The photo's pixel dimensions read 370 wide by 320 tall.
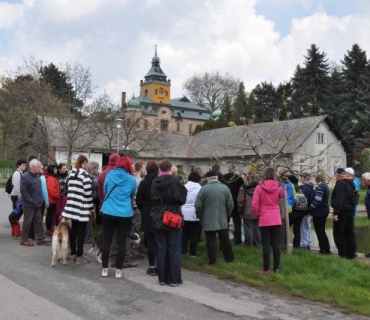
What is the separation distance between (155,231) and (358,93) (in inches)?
1893

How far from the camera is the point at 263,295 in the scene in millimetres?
6961

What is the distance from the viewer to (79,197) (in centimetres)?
877

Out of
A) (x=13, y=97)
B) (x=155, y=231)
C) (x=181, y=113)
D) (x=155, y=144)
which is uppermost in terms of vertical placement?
(x=181, y=113)

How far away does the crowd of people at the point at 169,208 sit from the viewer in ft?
24.7

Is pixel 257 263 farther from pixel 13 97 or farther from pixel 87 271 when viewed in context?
pixel 13 97

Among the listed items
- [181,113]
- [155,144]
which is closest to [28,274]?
[155,144]

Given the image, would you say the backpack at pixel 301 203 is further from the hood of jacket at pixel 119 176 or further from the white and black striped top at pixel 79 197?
the white and black striped top at pixel 79 197

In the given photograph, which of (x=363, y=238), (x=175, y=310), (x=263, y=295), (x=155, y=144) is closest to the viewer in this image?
(x=175, y=310)

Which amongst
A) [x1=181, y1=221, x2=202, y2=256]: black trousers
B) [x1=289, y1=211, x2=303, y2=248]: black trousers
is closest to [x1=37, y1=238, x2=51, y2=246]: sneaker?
[x1=181, y1=221, x2=202, y2=256]: black trousers

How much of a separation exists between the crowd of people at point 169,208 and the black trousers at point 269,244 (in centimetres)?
2

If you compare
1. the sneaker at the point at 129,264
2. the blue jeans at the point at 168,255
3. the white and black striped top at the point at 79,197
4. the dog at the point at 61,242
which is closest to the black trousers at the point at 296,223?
the sneaker at the point at 129,264

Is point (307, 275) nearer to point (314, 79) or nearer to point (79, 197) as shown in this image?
point (79, 197)

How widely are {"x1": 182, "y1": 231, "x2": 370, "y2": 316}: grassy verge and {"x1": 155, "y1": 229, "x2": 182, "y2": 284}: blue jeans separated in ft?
3.46

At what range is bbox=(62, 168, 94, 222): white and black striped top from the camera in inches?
343
